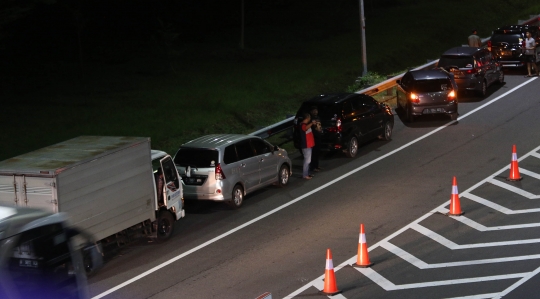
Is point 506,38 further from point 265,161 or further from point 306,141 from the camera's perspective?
point 265,161

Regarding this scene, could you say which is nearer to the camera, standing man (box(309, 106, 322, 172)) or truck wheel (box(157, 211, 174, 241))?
truck wheel (box(157, 211, 174, 241))

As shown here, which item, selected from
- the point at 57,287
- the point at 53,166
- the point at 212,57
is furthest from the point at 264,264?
the point at 212,57

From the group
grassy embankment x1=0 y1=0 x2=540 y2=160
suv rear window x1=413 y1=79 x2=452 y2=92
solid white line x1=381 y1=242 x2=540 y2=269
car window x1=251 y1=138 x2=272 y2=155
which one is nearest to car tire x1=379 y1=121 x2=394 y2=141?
suv rear window x1=413 y1=79 x2=452 y2=92

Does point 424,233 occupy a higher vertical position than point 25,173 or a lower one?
lower

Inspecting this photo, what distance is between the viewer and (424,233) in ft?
51.9

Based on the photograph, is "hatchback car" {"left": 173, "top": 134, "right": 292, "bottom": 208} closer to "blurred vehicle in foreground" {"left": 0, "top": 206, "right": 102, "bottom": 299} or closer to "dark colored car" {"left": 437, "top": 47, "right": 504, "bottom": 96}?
"blurred vehicle in foreground" {"left": 0, "top": 206, "right": 102, "bottom": 299}

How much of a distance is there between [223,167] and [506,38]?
1962 cm

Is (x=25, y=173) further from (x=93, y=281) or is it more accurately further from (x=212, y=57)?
(x=212, y=57)

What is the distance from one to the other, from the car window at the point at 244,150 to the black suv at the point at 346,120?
Answer: 3160mm

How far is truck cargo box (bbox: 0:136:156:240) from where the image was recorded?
13797mm

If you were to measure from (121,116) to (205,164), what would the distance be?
9.27m

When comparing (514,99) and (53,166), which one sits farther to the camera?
(514,99)

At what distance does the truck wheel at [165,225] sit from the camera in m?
16.2

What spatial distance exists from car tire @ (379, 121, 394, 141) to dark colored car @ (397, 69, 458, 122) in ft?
5.85
